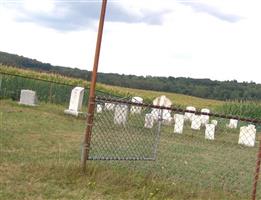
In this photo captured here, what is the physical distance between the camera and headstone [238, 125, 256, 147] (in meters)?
17.5

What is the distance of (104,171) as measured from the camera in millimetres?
7500

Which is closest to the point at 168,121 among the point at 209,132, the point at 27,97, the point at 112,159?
the point at 209,132

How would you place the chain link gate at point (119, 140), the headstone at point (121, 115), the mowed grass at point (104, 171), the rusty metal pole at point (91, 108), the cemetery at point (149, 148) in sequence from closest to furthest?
the mowed grass at point (104, 171) → the rusty metal pole at point (91, 108) → the cemetery at point (149, 148) → the chain link gate at point (119, 140) → the headstone at point (121, 115)

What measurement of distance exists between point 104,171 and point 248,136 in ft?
37.9

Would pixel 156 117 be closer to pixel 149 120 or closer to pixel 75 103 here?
pixel 149 120

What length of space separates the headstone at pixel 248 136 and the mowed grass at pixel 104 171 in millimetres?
3418

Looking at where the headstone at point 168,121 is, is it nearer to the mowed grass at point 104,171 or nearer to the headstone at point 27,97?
the headstone at point 27,97

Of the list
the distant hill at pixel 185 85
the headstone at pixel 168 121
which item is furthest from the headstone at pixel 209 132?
the distant hill at pixel 185 85

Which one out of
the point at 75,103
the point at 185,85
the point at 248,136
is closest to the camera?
the point at 248,136

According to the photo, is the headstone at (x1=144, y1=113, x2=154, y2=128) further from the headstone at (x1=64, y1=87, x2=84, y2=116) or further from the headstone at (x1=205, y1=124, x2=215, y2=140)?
the headstone at (x1=64, y1=87, x2=84, y2=116)

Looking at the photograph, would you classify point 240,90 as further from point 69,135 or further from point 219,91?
point 69,135

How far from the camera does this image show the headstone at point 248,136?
17.5 metres

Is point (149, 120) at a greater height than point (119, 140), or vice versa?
point (149, 120)

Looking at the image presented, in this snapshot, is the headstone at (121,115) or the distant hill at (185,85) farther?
the distant hill at (185,85)
